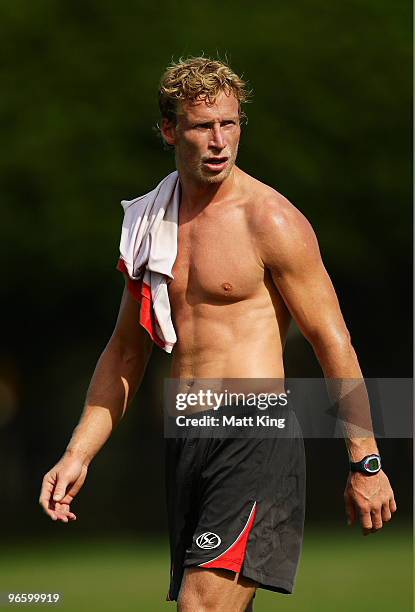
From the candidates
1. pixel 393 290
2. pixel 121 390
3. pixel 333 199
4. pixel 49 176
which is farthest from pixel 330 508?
pixel 121 390

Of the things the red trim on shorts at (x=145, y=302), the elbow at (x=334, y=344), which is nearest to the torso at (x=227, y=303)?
the red trim on shorts at (x=145, y=302)

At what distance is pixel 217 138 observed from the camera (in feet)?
21.2

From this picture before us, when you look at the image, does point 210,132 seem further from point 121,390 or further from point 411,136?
point 411,136

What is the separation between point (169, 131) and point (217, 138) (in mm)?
383

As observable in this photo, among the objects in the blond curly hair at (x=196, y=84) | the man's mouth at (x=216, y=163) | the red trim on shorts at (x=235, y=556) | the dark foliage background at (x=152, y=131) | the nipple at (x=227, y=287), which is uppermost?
the dark foliage background at (x=152, y=131)

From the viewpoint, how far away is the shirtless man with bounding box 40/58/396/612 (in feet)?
20.5

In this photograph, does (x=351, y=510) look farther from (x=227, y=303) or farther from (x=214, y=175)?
(x=214, y=175)

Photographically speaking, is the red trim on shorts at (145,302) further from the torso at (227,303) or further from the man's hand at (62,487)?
the man's hand at (62,487)

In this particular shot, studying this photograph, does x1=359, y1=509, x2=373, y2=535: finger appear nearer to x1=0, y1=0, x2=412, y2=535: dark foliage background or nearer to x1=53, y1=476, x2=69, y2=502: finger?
x1=53, y1=476, x2=69, y2=502: finger

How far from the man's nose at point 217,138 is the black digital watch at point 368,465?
1591 mm

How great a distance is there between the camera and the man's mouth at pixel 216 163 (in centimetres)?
651

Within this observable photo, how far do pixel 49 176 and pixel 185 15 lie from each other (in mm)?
2927

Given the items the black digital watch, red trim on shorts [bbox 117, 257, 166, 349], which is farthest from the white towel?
the black digital watch

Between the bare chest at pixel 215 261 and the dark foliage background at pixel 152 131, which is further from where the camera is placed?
the dark foliage background at pixel 152 131
